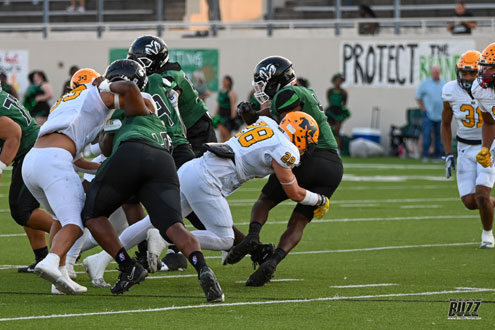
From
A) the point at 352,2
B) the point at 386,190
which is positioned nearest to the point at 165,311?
the point at 386,190

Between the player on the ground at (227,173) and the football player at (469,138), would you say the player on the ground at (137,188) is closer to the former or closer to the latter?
the player on the ground at (227,173)

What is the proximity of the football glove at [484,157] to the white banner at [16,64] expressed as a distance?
19.7m

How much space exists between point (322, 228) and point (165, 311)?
5.59 m

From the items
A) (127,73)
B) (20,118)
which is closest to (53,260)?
(127,73)

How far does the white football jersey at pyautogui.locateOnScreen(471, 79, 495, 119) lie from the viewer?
9367mm

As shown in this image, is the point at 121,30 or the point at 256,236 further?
the point at 121,30

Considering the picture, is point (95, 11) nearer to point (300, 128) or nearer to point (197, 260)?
point (300, 128)

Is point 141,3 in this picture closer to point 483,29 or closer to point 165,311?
point 483,29

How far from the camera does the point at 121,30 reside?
91.6 ft

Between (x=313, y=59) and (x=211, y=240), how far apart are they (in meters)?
18.3

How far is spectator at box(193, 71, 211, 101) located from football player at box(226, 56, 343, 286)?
13.6 m

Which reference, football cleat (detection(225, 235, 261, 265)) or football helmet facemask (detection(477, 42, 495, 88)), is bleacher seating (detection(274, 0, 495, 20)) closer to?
football helmet facemask (detection(477, 42, 495, 88))

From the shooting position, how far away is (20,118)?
8.45 m

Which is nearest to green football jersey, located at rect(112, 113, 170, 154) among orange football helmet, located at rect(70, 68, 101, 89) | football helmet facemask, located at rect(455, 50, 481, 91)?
orange football helmet, located at rect(70, 68, 101, 89)
